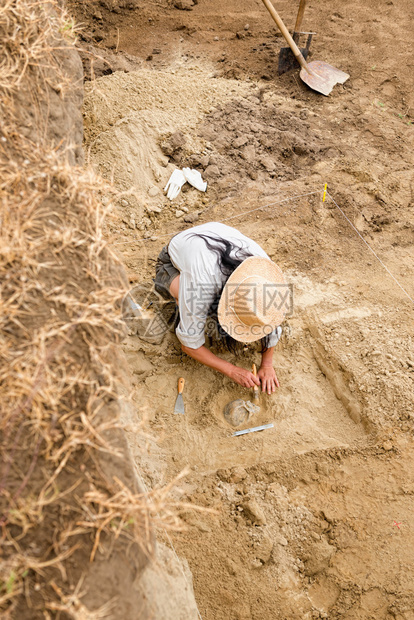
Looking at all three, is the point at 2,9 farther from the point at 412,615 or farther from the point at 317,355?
the point at 412,615

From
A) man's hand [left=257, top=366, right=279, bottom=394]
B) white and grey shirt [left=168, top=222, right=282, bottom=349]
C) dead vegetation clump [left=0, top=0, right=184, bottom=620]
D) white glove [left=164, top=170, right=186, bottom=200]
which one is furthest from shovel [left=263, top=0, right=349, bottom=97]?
dead vegetation clump [left=0, top=0, right=184, bottom=620]

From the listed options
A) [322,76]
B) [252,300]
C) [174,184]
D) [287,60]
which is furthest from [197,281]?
[287,60]

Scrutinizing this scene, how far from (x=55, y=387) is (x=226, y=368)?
5.31 ft

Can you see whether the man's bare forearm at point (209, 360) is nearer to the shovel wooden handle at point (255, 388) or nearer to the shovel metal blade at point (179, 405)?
the shovel wooden handle at point (255, 388)

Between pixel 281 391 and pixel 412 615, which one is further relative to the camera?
pixel 281 391

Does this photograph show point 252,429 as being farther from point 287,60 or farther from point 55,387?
point 287,60

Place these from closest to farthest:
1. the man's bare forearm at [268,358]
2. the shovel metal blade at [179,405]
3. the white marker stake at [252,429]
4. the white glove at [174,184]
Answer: the white marker stake at [252,429], the shovel metal blade at [179,405], the man's bare forearm at [268,358], the white glove at [174,184]

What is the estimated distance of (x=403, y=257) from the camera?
3840 millimetres

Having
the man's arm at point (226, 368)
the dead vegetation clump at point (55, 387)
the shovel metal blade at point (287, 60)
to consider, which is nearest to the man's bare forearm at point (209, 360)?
the man's arm at point (226, 368)

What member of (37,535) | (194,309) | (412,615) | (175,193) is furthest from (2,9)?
(412,615)

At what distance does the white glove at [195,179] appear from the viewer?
4363 millimetres

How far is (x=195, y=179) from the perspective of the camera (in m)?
4.39

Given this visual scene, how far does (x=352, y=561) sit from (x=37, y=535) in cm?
179

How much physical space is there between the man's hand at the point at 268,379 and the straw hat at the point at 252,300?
44cm
